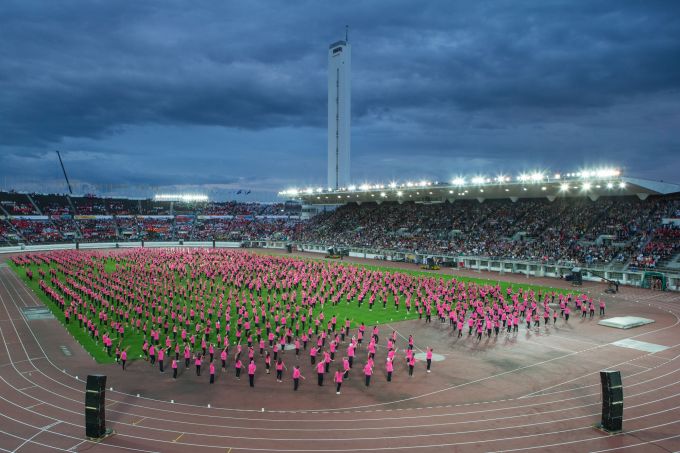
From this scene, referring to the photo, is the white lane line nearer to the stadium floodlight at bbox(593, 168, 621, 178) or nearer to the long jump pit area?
the long jump pit area

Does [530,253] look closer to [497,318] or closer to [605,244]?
[605,244]

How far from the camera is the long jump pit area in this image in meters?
11.2

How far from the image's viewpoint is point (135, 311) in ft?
81.4

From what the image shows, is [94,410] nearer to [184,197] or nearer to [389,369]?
[389,369]

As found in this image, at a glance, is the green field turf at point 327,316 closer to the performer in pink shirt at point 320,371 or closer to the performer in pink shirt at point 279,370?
the performer in pink shirt at point 279,370

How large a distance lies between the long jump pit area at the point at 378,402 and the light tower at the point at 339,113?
7102cm

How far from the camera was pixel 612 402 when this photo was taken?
11508 mm

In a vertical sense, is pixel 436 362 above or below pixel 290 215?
below

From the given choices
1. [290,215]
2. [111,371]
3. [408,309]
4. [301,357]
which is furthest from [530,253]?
[290,215]

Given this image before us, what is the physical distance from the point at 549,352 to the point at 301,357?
9672 millimetres

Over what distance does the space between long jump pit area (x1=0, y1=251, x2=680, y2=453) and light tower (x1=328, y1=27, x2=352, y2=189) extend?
71.0 meters

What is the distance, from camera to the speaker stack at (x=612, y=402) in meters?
11.5

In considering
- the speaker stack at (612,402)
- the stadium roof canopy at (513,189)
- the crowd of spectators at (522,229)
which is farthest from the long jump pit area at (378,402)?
the stadium roof canopy at (513,189)

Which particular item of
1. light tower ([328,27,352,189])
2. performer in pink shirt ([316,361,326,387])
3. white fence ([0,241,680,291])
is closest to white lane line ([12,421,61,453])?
performer in pink shirt ([316,361,326,387])
